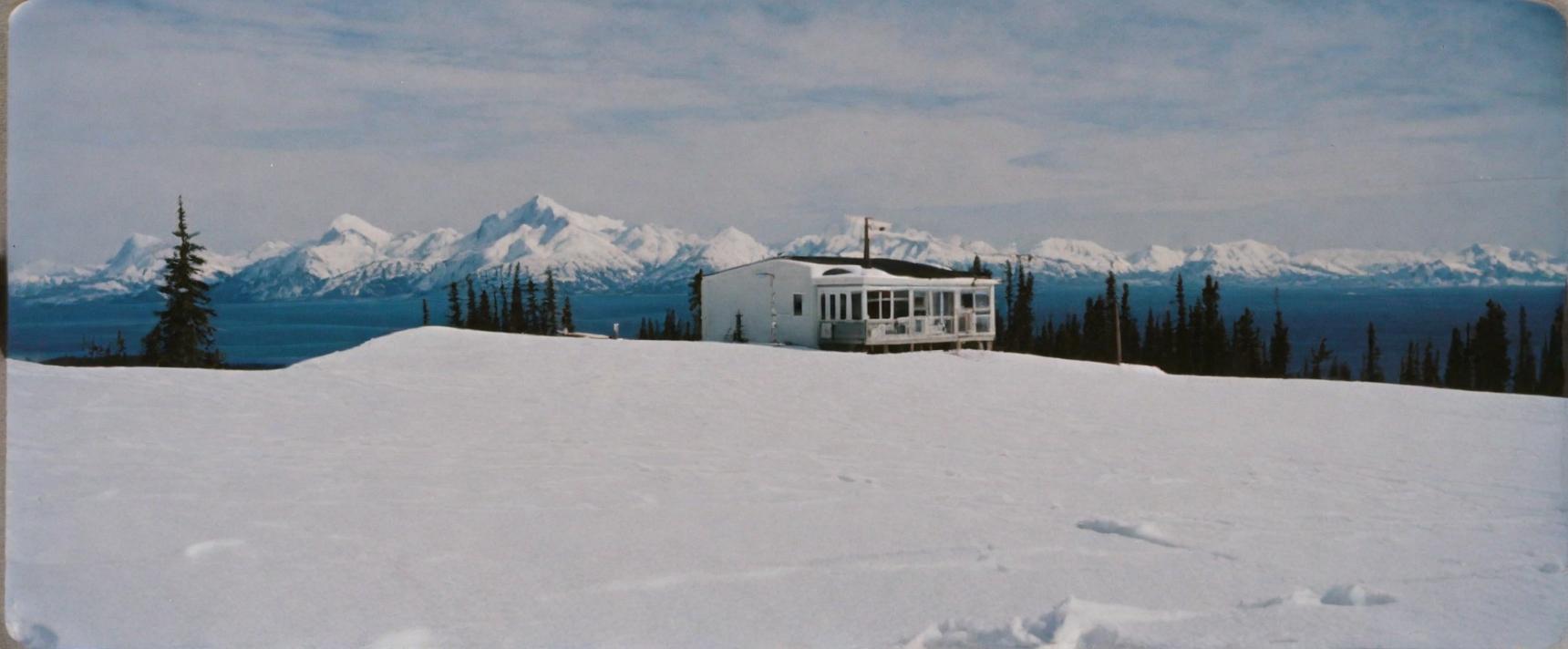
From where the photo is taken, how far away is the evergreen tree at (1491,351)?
55.8 metres

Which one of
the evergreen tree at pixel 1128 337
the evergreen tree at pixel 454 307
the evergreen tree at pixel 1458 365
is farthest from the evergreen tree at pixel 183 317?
the evergreen tree at pixel 1458 365

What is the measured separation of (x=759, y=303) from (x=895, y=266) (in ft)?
18.3

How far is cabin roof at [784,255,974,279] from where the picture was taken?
1133 inches

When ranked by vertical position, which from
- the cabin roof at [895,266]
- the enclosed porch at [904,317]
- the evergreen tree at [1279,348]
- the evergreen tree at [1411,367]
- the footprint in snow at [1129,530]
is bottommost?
the evergreen tree at [1411,367]

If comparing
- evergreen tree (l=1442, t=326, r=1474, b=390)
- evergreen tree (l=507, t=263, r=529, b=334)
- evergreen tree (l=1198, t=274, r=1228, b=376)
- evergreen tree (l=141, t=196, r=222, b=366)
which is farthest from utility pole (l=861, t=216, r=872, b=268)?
evergreen tree (l=1442, t=326, r=1474, b=390)

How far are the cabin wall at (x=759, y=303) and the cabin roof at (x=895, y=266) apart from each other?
864mm

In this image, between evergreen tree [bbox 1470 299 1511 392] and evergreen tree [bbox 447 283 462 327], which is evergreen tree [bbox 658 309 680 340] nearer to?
evergreen tree [bbox 447 283 462 327]

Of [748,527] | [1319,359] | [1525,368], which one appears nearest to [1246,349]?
[1319,359]

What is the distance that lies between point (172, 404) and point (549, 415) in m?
4.14

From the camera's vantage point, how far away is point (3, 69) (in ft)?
17.2

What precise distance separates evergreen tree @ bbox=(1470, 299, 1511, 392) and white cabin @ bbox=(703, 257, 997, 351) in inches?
1772

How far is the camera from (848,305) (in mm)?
26219

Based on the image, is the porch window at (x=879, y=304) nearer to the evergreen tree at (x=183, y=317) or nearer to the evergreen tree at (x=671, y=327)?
the evergreen tree at (x=183, y=317)

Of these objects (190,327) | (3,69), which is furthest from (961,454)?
(190,327)
